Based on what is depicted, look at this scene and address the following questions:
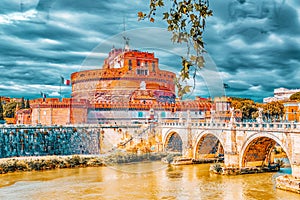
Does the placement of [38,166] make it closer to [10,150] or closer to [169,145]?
[10,150]

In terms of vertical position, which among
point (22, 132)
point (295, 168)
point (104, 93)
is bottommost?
point (295, 168)

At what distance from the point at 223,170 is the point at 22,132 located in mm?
12431

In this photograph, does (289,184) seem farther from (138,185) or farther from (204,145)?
(204,145)

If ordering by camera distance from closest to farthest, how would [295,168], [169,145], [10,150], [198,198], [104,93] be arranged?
[198,198] → [295,168] → [10,150] → [169,145] → [104,93]

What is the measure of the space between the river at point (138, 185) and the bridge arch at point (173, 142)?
4805mm

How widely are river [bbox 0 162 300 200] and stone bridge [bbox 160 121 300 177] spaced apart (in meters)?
1.04

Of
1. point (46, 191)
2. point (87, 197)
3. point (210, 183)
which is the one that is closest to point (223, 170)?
point (210, 183)

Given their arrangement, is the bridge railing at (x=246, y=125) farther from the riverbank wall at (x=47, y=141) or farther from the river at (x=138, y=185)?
the riverbank wall at (x=47, y=141)

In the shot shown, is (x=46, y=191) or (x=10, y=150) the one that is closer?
(x=46, y=191)

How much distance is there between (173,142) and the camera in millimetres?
23141

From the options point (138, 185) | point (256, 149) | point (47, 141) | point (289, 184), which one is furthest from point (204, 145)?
point (47, 141)

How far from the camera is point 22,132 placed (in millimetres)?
21156

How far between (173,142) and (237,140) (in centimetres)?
747

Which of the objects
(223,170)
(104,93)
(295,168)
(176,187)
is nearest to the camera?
(295,168)
